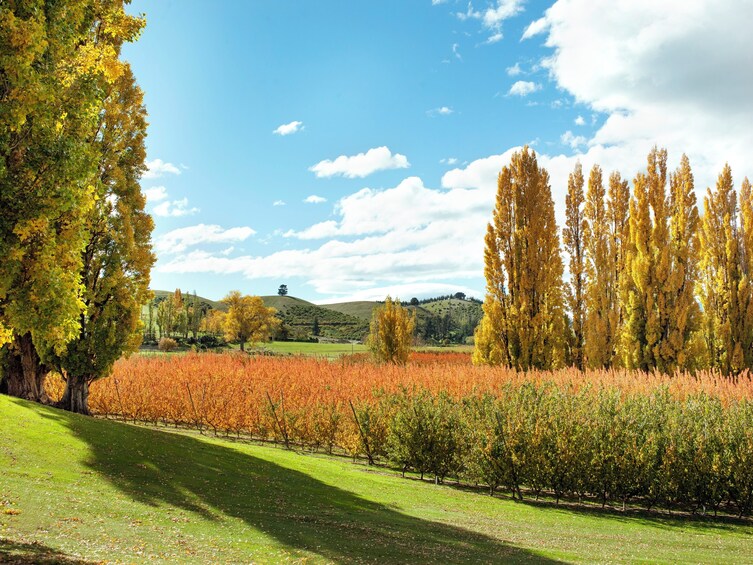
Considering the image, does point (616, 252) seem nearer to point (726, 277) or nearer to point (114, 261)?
point (726, 277)

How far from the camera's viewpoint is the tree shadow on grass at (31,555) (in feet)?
16.4

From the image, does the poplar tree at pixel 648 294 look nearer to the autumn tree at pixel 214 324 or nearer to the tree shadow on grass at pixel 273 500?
the tree shadow on grass at pixel 273 500

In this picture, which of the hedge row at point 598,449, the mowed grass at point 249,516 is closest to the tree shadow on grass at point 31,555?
the mowed grass at point 249,516

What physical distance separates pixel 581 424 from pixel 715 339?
20573 mm

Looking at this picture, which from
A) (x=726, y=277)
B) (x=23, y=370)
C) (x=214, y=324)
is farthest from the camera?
(x=214, y=324)

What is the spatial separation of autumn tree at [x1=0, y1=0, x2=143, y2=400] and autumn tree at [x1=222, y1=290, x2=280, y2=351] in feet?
174

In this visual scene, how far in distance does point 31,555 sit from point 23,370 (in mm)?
10861

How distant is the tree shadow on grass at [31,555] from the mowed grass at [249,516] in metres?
0.02

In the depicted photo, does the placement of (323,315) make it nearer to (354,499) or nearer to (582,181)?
(582,181)

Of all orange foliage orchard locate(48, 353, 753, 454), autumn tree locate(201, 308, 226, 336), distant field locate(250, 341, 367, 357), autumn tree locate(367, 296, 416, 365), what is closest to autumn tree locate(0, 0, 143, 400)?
orange foliage orchard locate(48, 353, 753, 454)

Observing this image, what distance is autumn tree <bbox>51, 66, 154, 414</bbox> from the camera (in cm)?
1419

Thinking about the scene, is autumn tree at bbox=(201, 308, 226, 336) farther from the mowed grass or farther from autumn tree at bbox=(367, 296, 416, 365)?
the mowed grass

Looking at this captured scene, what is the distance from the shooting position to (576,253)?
103 ft

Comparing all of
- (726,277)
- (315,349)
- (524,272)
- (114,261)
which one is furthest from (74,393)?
(315,349)
